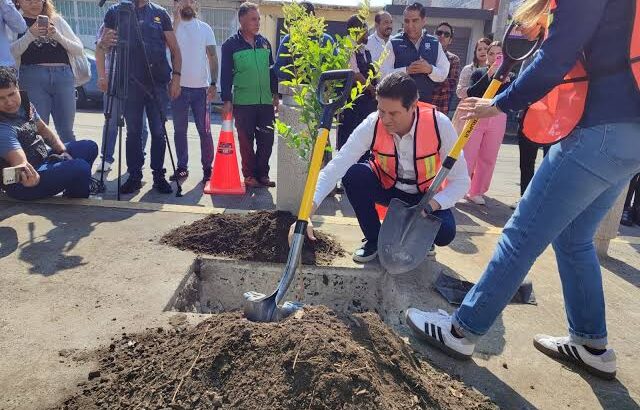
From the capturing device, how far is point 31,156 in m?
4.44

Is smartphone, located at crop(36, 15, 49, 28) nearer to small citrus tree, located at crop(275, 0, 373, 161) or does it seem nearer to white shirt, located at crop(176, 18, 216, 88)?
white shirt, located at crop(176, 18, 216, 88)

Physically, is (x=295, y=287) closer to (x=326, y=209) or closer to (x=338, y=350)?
(x=338, y=350)

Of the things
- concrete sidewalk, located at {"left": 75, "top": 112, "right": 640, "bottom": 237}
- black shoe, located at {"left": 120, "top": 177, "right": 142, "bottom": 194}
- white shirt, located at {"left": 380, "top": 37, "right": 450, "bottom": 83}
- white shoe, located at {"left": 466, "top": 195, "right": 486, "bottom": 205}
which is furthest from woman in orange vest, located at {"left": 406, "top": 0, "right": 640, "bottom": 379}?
black shoe, located at {"left": 120, "top": 177, "right": 142, "bottom": 194}

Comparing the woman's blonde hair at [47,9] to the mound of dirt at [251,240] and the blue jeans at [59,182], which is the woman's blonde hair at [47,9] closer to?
the blue jeans at [59,182]

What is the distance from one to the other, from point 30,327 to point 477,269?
9.72ft

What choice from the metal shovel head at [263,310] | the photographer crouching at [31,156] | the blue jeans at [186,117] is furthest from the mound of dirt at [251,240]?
the blue jeans at [186,117]

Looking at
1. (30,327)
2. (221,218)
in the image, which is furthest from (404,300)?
(30,327)

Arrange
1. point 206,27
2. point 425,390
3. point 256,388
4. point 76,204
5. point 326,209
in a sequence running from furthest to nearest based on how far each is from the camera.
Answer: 1. point 206,27
2. point 326,209
3. point 76,204
4. point 425,390
5. point 256,388

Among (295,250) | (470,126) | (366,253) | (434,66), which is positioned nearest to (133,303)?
(295,250)

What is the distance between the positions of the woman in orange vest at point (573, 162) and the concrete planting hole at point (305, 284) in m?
0.94

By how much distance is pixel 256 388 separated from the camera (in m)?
1.91

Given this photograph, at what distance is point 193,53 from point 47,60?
1.56 metres

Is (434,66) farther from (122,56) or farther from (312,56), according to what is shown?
(122,56)

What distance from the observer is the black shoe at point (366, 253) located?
3551 mm
